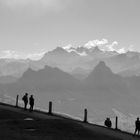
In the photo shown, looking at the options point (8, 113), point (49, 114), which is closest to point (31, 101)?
point (49, 114)

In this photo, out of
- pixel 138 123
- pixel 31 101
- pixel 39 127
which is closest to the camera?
pixel 39 127

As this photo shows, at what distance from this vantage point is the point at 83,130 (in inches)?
1296

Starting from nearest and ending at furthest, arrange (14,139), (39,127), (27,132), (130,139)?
(14,139) → (27,132) → (39,127) → (130,139)

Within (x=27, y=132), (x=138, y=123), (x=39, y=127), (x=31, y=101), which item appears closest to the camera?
(x=27, y=132)

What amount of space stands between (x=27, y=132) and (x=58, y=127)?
4042 millimetres

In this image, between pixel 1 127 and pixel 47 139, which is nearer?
pixel 47 139

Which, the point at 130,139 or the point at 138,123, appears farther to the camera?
the point at 138,123

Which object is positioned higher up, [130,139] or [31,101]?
[31,101]

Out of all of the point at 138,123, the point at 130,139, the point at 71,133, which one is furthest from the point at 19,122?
the point at 138,123

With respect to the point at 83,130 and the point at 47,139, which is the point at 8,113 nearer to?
the point at 83,130

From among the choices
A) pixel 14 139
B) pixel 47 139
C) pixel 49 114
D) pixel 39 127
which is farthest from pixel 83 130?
pixel 49 114

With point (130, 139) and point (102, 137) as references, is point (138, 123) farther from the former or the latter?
point (102, 137)

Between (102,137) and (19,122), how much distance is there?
786 centimetres

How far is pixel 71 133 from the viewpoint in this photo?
3064cm
